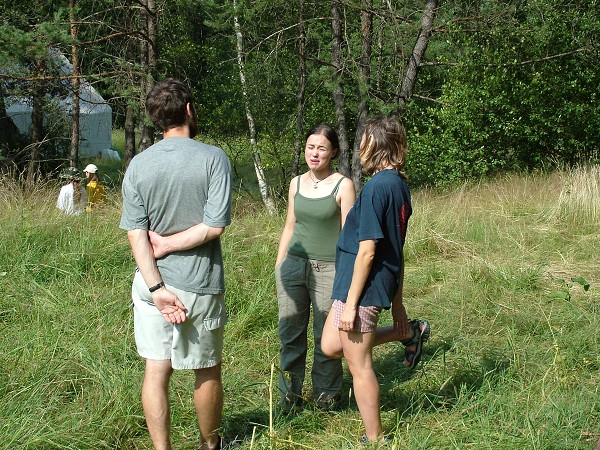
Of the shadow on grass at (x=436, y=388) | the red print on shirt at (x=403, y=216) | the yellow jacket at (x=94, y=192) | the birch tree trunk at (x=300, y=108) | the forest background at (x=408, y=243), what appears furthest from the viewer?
the birch tree trunk at (x=300, y=108)

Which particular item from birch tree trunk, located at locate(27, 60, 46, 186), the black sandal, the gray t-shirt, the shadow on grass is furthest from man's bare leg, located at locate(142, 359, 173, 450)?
birch tree trunk, located at locate(27, 60, 46, 186)

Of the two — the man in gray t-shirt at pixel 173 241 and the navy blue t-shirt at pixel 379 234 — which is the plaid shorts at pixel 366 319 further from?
the man in gray t-shirt at pixel 173 241

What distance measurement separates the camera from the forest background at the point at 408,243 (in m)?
3.89

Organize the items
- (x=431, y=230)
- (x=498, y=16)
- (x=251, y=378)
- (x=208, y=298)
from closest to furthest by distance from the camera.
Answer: (x=208, y=298) → (x=251, y=378) → (x=431, y=230) → (x=498, y=16)

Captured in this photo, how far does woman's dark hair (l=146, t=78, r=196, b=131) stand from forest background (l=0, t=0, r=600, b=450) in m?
1.24

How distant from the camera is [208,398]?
345 cm

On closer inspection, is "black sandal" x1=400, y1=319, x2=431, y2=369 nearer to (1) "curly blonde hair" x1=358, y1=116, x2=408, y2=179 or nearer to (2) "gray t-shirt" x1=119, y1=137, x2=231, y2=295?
(1) "curly blonde hair" x1=358, y1=116, x2=408, y2=179

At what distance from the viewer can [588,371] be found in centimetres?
452

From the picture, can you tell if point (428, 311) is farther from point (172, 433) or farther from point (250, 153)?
point (250, 153)

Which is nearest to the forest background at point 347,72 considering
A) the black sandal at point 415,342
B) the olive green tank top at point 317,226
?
the olive green tank top at point 317,226

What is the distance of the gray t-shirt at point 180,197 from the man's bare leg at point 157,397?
380 mm

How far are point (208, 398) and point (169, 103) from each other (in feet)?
4.43

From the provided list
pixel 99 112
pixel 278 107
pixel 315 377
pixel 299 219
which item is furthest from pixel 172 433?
pixel 99 112

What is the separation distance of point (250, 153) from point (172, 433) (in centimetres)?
1191
